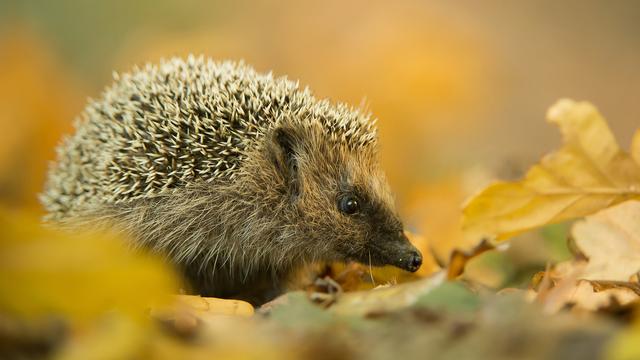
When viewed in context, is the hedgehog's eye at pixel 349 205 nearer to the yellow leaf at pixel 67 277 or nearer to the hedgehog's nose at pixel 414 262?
the hedgehog's nose at pixel 414 262

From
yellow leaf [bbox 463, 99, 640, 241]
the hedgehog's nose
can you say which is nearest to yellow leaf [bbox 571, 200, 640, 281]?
yellow leaf [bbox 463, 99, 640, 241]

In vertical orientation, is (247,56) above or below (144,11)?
below

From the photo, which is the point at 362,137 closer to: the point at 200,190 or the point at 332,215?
the point at 332,215

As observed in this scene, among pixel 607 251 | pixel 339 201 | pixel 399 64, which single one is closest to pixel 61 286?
pixel 607 251

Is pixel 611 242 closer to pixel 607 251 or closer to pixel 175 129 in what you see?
pixel 607 251

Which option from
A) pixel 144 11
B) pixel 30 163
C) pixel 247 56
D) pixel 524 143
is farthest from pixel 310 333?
pixel 524 143

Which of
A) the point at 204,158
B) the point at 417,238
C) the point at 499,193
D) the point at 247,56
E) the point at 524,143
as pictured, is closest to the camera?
the point at 499,193

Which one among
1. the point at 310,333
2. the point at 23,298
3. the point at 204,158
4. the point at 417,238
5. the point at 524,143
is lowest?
the point at 310,333

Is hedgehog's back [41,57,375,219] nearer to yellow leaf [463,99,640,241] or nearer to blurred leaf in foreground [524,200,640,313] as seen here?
yellow leaf [463,99,640,241]
